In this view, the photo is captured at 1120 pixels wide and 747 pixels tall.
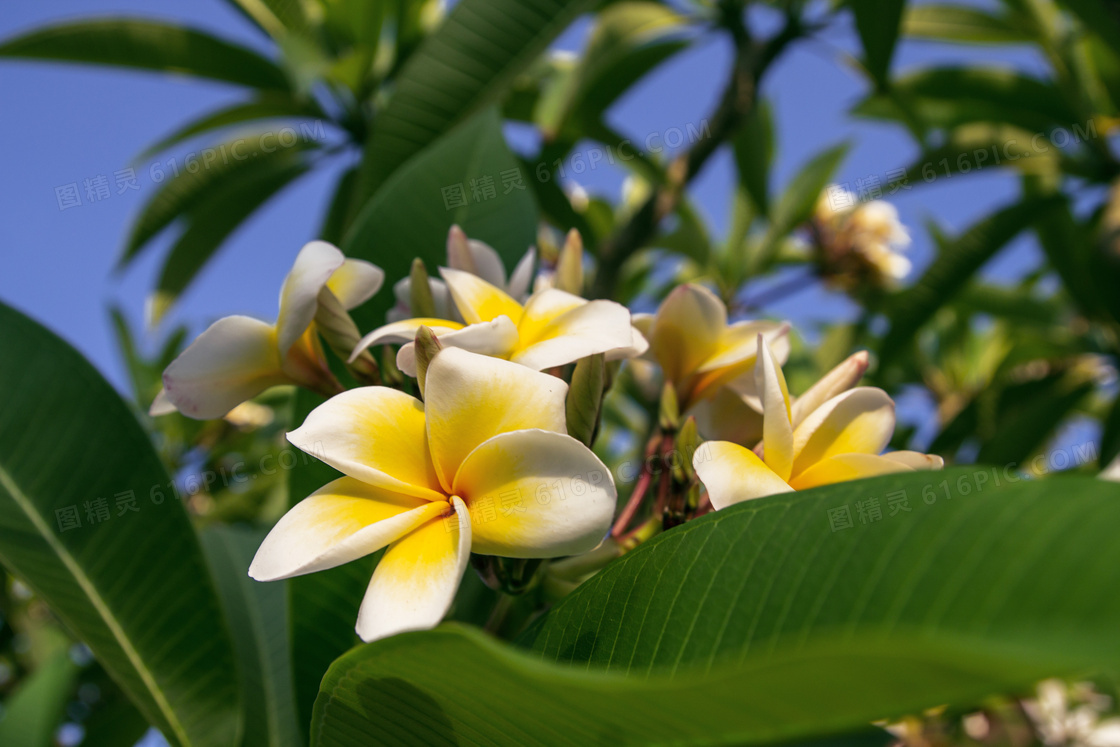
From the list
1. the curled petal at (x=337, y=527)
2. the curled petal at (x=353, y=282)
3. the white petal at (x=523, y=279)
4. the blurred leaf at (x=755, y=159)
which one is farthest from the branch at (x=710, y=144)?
the curled petal at (x=337, y=527)

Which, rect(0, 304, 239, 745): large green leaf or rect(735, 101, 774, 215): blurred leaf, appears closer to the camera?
rect(0, 304, 239, 745): large green leaf

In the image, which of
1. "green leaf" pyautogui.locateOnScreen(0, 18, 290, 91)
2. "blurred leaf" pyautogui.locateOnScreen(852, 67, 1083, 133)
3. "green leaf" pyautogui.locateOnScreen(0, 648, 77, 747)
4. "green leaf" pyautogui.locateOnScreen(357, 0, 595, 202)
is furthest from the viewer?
"blurred leaf" pyautogui.locateOnScreen(852, 67, 1083, 133)

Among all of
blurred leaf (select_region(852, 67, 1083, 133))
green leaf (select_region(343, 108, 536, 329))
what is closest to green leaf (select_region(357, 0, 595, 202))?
green leaf (select_region(343, 108, 536, 329))

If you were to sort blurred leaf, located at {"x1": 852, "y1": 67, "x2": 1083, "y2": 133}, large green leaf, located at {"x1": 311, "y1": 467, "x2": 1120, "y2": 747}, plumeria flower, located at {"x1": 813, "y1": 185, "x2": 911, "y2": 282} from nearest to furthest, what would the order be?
large green leaf, located at {"x1": 311, "y1": 467, "x2": 1120, "y2": 747} → blurred leaf, located at {"x1": 852, "y1": 67, "x2": 1083, "y2": 133} → plumeria flower, located at {"x1": 813, "y1": 185, "x2": 911, "y2": 282}

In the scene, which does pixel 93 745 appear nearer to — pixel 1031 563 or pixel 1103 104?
pixel 1031 563

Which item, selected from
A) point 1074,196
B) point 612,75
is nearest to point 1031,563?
point 612,75

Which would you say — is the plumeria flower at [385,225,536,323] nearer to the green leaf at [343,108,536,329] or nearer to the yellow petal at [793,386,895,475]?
the green leaf at [343,108,536,329]
